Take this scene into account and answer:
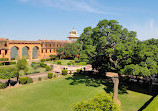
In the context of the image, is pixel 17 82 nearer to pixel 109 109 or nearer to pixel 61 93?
pixel 61 93

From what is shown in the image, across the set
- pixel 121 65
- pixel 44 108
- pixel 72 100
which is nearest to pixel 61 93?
pixel 72 100

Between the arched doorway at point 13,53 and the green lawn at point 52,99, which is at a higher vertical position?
the arched doorway at point 13,53

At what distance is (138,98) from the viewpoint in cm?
1560

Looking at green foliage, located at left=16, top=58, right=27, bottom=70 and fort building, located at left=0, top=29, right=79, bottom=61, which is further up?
fort building, located at left=0, top=29, right=79, bottom=61

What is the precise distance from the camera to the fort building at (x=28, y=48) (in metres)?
42.9

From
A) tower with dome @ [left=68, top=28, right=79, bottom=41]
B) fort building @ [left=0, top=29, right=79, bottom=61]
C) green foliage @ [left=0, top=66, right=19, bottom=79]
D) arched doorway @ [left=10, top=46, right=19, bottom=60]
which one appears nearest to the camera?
green foliage @ [left=0, top=66, right=19, bottom=79]

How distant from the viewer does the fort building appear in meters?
42.9

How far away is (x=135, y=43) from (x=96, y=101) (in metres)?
11.7

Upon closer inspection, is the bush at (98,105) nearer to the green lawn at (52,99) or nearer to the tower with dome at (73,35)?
the green lawn at (52,99)

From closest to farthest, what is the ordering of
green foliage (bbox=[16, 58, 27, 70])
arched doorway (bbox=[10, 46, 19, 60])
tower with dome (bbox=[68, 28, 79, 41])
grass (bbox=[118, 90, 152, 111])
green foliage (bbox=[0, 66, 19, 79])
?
grass (bbox=[118, 90, 152, 111]) < green foliage (bbox=[0, 66, 19, 79]) < green foliage (bbox=[16, 58, 27, 70]) < arched doorway (bbox=[10, 46, 19, 60]) < tower with dome (bbox=[68, 28, 79, 41])

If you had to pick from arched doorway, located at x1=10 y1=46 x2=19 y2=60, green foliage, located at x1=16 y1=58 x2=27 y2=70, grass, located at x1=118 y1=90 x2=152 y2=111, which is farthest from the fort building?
grass, located at x1=118 y1=90 x2=152 y2=111

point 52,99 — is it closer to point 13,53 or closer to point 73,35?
point 13,53

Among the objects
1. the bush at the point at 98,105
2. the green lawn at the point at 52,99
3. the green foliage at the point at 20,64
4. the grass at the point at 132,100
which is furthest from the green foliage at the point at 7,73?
the grass at the point at 132,100

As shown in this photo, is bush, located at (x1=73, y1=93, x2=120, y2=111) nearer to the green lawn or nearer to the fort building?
the green lawn
